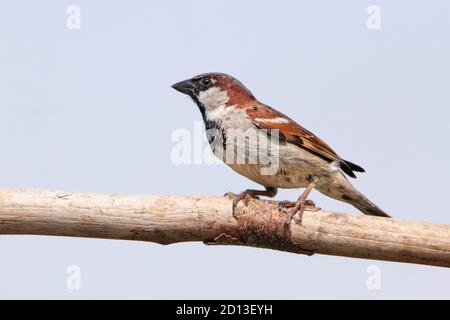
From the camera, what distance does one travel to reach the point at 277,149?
6605mm

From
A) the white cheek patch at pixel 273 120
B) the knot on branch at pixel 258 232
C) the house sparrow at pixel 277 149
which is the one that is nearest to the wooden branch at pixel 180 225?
the knot on branch at pixel 258 232

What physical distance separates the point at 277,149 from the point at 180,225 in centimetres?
154

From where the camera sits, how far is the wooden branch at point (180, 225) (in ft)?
17.7

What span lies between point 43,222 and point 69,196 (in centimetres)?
30

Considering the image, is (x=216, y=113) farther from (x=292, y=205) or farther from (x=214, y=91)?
(x=292, y=205)

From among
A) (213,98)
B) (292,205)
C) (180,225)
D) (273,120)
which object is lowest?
(180,225)

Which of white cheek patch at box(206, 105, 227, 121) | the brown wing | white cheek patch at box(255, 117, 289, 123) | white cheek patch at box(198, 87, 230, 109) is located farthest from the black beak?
white cheek patch at box(255, 117, 289, 123)

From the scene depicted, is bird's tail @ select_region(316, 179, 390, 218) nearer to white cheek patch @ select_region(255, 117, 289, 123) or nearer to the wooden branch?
white cheek patch @ select_region(255, 117, 289, 123)

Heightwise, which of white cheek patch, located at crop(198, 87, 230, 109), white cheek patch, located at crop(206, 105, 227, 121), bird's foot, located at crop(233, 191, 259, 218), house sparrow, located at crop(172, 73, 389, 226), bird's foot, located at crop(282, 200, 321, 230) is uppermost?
white cheek patch, located at crop(198, 87, 230, 109)

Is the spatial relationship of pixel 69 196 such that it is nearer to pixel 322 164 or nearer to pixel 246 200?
pixel 246 200

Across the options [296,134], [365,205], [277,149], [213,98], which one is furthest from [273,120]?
[365,205]

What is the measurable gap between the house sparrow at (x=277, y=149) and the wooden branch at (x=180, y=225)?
2.50 feet

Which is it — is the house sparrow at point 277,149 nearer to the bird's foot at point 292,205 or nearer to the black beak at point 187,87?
the black beak at point 187,87

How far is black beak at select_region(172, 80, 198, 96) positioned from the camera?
7.37 meters
